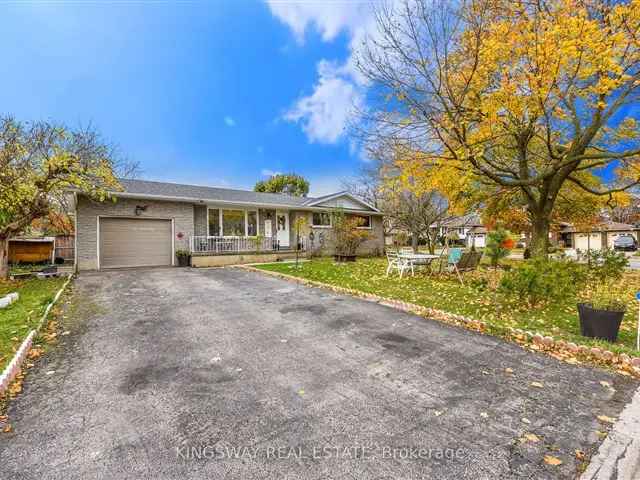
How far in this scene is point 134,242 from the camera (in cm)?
1342

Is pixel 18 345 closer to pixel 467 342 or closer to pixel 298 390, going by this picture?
pixel 298 390

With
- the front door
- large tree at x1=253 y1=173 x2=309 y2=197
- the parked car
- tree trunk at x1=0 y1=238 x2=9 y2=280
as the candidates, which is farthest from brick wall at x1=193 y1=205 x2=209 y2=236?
the parked car

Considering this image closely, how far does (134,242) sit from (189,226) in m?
2.39

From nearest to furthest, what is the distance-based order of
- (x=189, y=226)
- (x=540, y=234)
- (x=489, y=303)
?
1. (x=489, y=303)
2. (x=540, y=234)
3. (x=189, y=226)

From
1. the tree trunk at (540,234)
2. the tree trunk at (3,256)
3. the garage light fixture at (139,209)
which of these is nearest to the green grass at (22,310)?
the tree trunk at (3,256)

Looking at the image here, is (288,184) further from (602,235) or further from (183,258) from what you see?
(602,235)

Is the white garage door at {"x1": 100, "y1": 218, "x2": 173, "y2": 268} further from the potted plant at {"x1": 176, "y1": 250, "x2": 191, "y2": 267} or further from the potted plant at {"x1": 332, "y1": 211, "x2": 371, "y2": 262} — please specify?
the potted plant at {"x1": 332, "y1": 211, "x2": 371, "y2": 262}

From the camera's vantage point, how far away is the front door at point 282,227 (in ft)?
59.3

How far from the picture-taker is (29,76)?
16031mm

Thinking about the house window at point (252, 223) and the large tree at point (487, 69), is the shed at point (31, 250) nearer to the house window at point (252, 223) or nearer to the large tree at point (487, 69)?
the house window at point (252, 223)

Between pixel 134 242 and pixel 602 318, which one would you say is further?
pixel 134 242

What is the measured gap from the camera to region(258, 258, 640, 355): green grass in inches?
192

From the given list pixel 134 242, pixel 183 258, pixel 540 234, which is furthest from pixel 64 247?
pixel 540 234

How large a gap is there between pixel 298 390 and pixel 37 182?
10551mm
